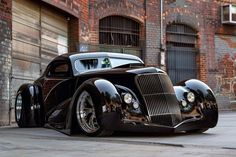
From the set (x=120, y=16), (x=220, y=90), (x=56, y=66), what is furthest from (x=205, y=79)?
(x=56, y=66)

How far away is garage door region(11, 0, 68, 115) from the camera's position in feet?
42.0

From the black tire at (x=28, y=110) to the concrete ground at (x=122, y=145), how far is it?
1.72 meters

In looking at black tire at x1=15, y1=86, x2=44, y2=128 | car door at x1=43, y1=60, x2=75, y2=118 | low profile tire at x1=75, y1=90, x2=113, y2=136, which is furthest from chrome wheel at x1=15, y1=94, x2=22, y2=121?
low profile tire at x1=75, y1=90, x2=113, y2=136

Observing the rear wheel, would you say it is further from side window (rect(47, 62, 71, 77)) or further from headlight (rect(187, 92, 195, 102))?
headlight (rect(187, 92, 195, 102))

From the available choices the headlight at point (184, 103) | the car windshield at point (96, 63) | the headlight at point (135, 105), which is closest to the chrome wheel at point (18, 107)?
the car windshield at point (96, 63)

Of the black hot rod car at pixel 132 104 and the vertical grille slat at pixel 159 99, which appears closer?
the black hot rod car at pixel 132 104

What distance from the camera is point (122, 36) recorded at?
1806 centimetres

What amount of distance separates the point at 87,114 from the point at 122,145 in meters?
1.47

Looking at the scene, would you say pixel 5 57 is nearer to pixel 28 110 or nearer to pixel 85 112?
pixel 28 110

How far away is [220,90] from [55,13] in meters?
8.81

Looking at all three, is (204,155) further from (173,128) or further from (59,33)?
(59,33)

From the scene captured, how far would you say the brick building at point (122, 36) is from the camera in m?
12.7

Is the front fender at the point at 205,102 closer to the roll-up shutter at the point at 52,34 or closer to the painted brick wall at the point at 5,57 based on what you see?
the painted brick wall at the point at 5,57

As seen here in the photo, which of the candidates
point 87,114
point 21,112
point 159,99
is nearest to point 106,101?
point 87,114
